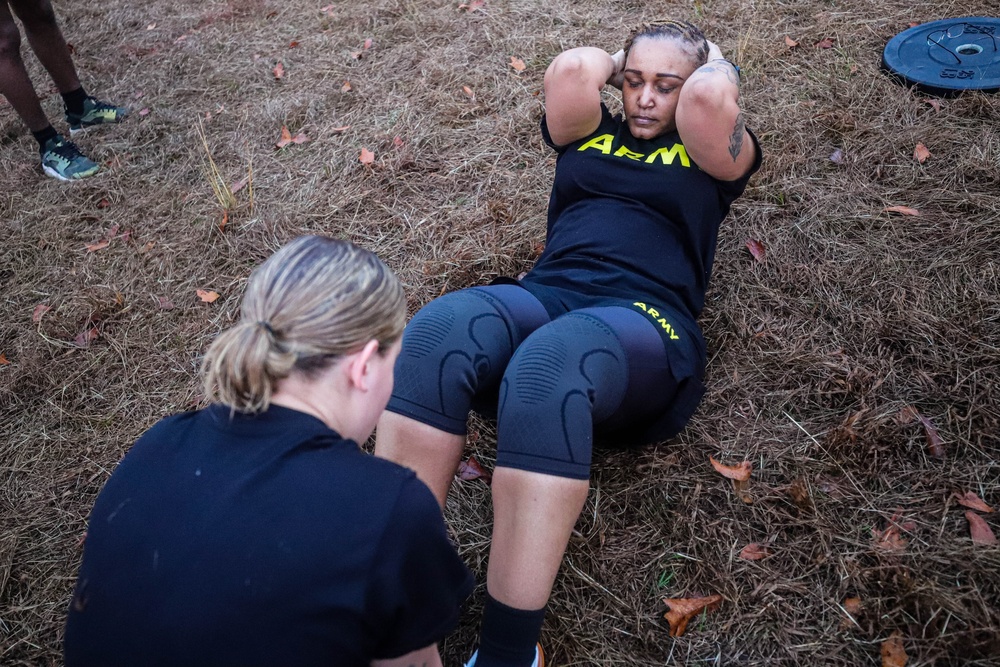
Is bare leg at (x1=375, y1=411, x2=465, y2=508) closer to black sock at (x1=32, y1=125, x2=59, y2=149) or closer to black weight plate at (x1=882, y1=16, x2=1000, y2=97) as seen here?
black weight plate at (x1=882, y1=16, x2=1000, y2=97)

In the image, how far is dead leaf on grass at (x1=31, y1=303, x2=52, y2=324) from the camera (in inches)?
133

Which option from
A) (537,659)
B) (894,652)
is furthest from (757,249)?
(537,659)

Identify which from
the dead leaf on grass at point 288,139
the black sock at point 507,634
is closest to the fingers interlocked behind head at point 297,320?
the black sock at point 507,634

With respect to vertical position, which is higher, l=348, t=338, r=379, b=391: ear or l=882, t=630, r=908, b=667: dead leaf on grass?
l=348, t=338, r=379, b=391: ear

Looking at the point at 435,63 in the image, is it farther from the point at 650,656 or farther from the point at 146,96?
the point at 650,656

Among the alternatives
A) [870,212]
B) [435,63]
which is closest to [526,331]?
[870,212]

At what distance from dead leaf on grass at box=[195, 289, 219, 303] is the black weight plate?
12.5ft

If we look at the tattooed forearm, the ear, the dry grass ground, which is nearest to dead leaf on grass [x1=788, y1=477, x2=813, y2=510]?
the dry grass ground

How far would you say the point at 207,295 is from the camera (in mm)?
3396

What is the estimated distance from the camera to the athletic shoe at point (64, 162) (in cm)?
427

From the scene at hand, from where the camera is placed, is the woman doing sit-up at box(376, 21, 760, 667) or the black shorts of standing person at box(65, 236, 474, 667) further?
the woman doing sit-up at box(376, 21, 760, 667)

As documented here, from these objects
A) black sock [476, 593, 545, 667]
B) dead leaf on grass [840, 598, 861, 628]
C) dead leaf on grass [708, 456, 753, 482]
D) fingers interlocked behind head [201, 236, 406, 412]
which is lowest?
dead leaf on grass [840, 598, 861, 628]

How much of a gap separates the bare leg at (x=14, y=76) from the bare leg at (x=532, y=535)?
4.17 metres

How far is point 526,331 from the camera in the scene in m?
2.19
